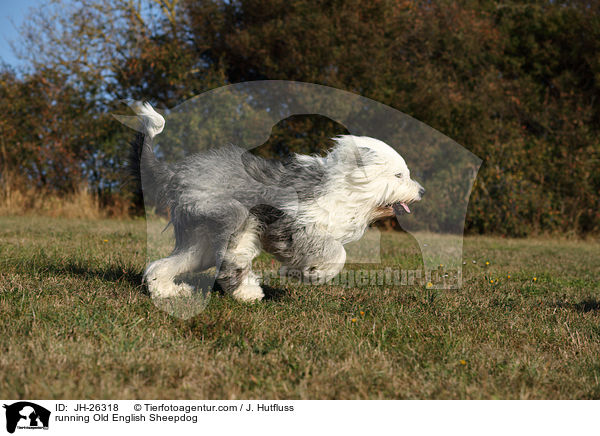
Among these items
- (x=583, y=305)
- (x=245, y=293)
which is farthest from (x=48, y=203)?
(x=583, y=305)

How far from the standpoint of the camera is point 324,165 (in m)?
4.09

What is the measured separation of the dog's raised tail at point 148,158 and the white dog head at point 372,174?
1335 mm

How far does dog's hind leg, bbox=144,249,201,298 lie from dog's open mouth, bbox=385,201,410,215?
161 centimetres

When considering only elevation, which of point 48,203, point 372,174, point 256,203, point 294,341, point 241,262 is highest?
point 372,174

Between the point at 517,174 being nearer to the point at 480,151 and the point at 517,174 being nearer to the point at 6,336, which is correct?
the point at 480,151

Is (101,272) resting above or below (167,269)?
below

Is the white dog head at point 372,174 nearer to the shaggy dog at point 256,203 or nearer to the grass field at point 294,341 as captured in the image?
the shaggy dog at point 256,203

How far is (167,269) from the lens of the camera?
154 inches

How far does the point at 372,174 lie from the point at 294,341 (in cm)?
157
